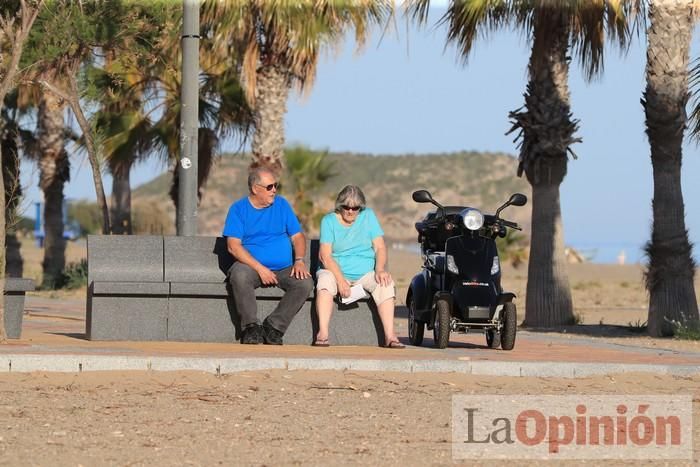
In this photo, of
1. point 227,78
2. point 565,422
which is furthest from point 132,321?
point 227,78

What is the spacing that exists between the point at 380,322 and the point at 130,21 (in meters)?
9.23

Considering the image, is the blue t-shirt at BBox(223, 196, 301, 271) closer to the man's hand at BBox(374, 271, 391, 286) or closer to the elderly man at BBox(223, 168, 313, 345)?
the elderly man at BBox(223, 168, 313, 345)

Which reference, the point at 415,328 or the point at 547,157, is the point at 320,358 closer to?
the point at 415,328

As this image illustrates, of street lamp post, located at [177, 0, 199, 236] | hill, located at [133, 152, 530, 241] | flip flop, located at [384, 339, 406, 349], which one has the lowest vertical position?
flip flop, located at [384, 339, 406, 349]

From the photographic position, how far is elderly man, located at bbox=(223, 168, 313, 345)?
11531 mm

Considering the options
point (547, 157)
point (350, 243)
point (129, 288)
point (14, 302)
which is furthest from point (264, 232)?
point (547, 157)

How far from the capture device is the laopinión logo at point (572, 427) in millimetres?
7176

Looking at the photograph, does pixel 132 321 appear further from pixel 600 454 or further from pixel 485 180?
pixel 485 180

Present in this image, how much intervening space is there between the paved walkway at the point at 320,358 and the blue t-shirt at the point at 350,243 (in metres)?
0.68

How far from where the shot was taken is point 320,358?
33.3ft

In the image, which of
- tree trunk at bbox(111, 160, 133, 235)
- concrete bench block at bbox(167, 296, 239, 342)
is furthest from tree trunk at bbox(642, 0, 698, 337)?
tree trunk at bbox(111, 160, 133, 235)

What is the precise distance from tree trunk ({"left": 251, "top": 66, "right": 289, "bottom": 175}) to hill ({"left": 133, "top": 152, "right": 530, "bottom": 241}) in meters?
107

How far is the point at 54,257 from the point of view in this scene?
30.6 meters

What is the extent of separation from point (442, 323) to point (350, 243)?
3.42ft
